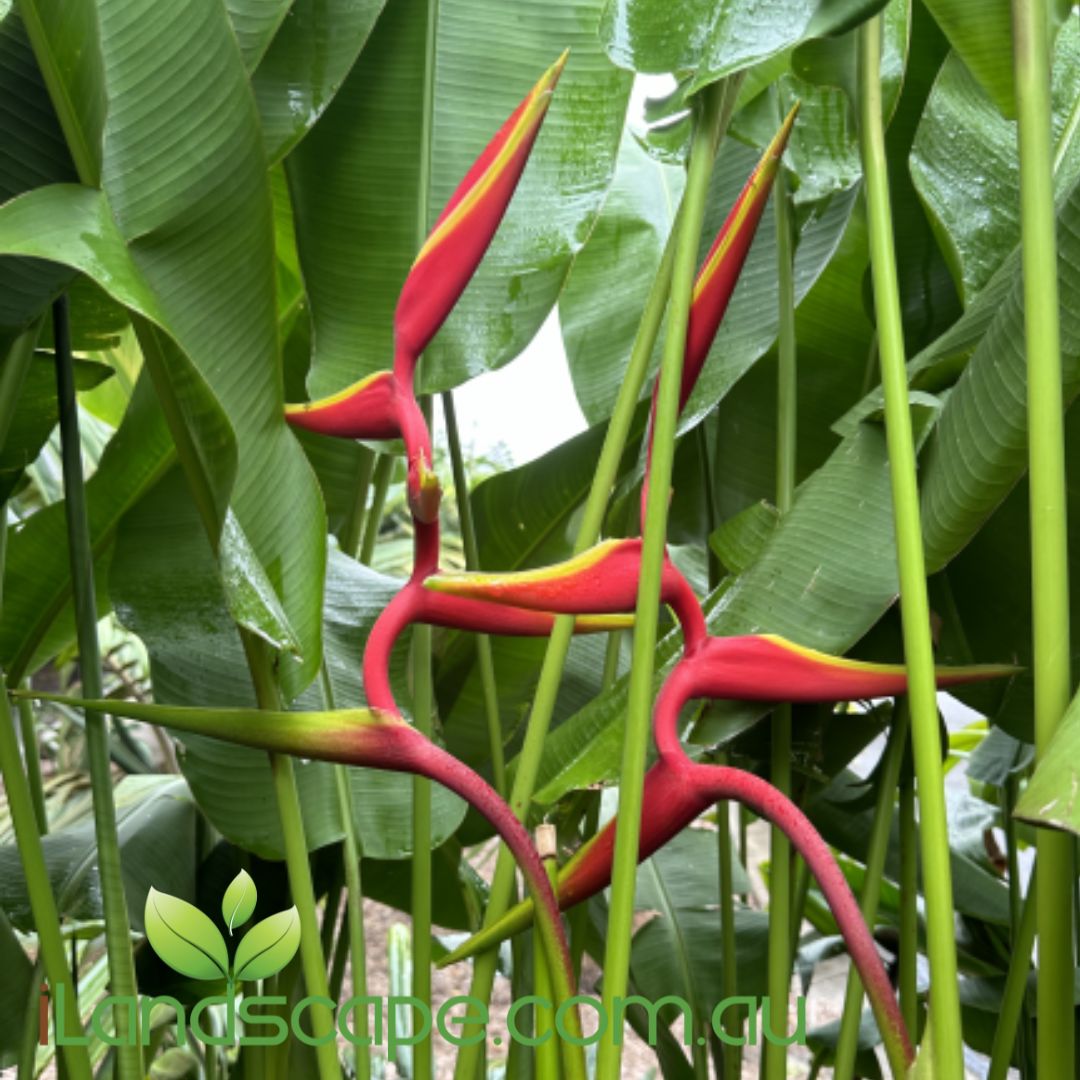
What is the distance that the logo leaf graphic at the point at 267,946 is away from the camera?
0.46m

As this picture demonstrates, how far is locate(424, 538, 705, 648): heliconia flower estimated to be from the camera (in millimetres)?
361

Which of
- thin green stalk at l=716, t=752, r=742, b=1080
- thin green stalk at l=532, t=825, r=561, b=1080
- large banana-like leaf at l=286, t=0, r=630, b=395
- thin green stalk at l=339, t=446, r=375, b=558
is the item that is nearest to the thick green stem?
thin green stalk at l=532, t=825, r=561, b=1080

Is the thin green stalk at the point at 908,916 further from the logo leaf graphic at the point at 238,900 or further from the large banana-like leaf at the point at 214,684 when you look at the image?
the logo leaf graphic at the point at 238,900

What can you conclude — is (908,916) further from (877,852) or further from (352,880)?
(352,880)

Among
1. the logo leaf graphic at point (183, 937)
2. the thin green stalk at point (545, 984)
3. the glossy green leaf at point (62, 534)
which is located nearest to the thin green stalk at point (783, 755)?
the thin green stalk at point (545, 984)

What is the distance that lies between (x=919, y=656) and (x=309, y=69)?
1.35 feet

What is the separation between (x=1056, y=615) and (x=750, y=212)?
0.17 m

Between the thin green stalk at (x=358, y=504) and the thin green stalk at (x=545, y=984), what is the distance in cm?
48

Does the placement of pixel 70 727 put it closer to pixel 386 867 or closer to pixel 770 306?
pixel 386 867

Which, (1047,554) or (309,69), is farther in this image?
(309,69)

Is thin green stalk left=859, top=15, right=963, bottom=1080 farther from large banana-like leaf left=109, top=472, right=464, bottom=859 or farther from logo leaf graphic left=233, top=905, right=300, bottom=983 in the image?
large banana-like leaf left=109, top=472, right=464, bottom=859

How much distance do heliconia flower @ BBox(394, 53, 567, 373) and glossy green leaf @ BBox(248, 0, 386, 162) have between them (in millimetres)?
216

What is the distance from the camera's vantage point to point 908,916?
0.65m

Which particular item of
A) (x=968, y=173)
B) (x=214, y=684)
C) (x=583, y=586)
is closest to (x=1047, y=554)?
(x=583, y=586)
